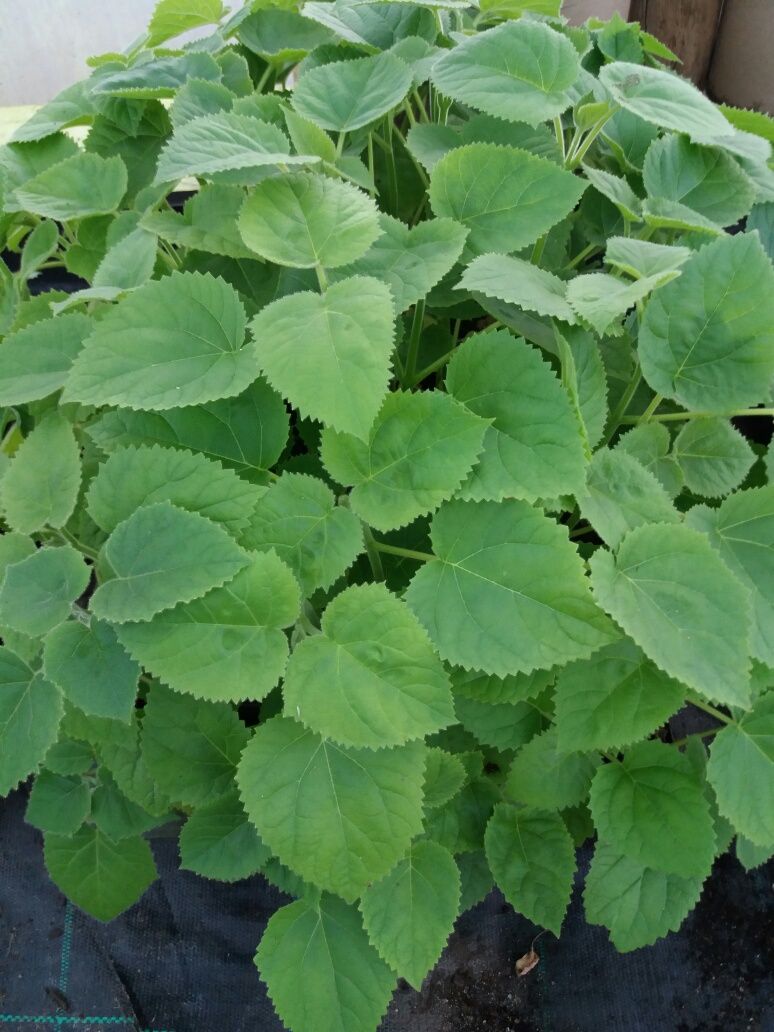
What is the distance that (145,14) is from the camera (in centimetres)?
224

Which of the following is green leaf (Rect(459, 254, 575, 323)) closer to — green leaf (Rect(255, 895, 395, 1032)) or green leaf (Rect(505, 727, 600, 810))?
green leaf (Rect(505, 727, 600, 810))

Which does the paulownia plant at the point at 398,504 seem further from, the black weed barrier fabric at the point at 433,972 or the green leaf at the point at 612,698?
the black weed barrier fabric at the point at 433,972

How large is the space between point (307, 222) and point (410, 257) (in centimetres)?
7

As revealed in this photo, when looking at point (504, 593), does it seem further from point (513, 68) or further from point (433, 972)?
point (433, 972)

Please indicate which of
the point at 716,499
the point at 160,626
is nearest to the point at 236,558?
the point at 160,626

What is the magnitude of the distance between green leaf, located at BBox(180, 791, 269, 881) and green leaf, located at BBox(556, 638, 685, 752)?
27cm

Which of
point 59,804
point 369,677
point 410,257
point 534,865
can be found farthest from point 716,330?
point 59,804

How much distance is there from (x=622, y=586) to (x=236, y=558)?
233mm

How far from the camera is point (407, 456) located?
0.54 meters

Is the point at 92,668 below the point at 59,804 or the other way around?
the other way around

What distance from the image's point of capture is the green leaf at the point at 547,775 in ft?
2.08

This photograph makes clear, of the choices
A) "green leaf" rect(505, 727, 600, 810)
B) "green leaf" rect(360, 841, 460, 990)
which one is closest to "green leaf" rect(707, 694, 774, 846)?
"green leaf" rect(505, 727, 600, 810)

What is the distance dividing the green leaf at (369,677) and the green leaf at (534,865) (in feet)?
0.74

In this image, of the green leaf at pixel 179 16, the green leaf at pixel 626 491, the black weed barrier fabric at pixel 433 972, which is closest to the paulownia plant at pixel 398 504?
the green leaf at pixel 626 491
